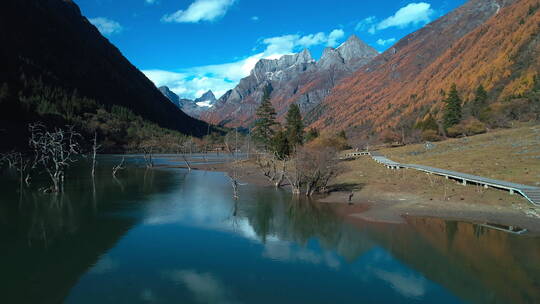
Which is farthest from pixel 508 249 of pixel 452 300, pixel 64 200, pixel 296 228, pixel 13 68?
pixel 13 68

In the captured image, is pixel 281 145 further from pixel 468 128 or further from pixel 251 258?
pixel 468 128

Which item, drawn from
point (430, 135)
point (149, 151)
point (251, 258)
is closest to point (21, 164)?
point (251, 258)

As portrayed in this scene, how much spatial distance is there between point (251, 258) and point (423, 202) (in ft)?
72.2

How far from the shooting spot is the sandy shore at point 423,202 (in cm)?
2916

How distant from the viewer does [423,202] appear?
35.0m

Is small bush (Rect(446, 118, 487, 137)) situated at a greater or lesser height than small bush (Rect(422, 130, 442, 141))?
greater

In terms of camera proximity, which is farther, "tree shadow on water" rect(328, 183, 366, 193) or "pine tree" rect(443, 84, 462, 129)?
"pine tree" rect(443, 84, 462, 129)

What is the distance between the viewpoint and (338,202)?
1508 inches

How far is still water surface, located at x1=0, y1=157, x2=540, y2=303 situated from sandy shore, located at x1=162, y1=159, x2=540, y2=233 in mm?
2018

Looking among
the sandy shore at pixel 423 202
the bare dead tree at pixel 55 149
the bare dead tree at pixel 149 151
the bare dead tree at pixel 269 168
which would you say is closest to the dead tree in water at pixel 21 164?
the bare dead tree at pixel 55 149

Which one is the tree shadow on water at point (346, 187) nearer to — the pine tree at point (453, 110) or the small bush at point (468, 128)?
the small bush at point (468, 128)

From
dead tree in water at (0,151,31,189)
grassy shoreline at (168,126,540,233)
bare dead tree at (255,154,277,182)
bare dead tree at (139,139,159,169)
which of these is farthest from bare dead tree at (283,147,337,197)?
bare dead tree at (139,139,159,169)

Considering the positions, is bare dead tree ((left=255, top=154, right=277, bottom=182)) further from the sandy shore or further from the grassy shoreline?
the sandy shore

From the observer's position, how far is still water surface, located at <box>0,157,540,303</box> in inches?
662
